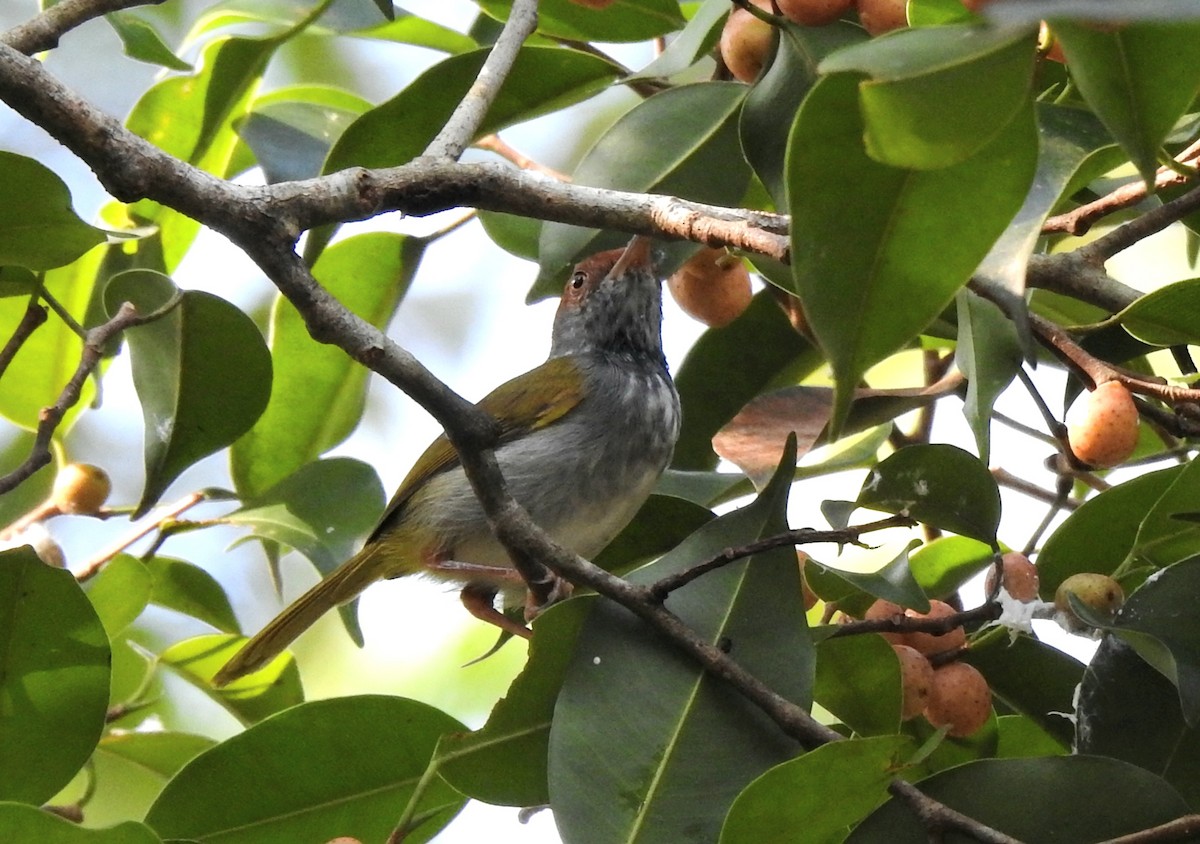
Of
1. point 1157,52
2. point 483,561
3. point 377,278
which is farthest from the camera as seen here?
point 483,561

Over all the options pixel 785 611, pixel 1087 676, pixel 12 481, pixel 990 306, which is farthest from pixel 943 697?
pixel 12 481

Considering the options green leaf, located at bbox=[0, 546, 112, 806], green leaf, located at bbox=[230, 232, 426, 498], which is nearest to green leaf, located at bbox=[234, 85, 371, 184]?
green leaf, located at bbox=[230, 232, 426, 498]

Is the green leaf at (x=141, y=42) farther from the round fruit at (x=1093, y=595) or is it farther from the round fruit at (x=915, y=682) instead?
the round fruit at (x=1093, y=595)

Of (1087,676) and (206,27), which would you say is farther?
(206,27)

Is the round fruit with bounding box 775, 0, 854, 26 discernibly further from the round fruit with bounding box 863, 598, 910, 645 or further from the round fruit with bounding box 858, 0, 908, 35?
the round fruit with bounding box 863, 598, 910, 645

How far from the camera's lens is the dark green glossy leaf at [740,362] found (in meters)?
3.03

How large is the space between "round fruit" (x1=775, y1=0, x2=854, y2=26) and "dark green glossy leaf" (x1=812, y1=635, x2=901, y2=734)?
1016 millimetres

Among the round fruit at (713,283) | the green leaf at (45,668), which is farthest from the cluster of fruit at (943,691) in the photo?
the green leaf at (45,668)

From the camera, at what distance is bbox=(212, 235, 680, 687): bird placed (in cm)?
331

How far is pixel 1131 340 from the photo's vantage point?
2.53m

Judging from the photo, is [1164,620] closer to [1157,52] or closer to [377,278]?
[1157,52]

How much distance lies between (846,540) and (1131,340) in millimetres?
965

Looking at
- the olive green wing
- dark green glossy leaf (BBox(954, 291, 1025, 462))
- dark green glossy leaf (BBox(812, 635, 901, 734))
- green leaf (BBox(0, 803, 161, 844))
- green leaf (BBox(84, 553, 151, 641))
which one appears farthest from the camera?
the olive green wing

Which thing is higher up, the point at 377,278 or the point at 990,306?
the point at 377,278
